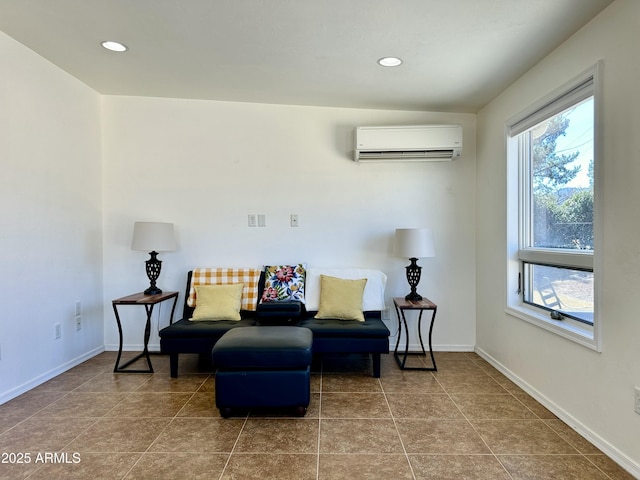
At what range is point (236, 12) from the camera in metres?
2.05

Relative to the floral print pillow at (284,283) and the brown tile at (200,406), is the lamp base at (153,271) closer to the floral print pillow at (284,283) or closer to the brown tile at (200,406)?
the floral print pillow at (284,283)

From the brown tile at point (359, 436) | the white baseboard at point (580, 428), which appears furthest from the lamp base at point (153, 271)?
the white baseboard at point (580, 428)

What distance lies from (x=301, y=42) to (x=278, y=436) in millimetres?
2523

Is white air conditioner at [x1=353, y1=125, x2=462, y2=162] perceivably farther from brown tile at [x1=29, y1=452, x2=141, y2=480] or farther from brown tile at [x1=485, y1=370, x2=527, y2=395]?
brown tile at [x1=29, y1=452, x2=141, y2=480]

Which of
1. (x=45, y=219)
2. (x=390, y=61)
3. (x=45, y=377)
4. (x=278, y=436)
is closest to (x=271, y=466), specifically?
(x=278, y=436)

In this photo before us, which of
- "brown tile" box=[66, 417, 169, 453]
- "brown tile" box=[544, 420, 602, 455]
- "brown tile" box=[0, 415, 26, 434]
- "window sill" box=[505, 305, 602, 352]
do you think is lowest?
"brown tile" box=[544, 420, 602, 455]

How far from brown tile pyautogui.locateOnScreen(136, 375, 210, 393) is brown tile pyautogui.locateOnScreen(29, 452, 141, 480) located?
2.59 feet

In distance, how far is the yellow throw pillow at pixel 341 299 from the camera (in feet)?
9.95

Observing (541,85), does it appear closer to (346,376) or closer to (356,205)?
(356,205)

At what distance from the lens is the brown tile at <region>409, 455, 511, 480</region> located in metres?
1.67

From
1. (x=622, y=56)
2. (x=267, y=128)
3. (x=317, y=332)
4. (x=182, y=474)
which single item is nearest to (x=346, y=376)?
(x=317, y=332)

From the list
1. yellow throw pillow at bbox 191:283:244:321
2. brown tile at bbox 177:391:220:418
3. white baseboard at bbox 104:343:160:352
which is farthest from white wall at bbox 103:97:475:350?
brown tile at bbox 177:391:220:418

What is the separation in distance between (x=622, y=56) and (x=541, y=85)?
2.35ft

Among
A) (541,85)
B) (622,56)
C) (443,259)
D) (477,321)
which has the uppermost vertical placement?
(541,85)
